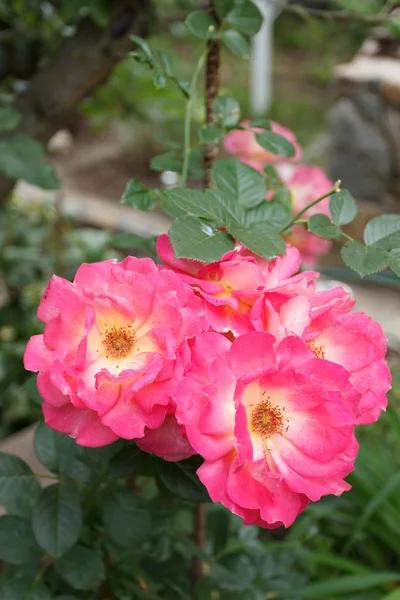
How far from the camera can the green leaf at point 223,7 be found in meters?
0.85

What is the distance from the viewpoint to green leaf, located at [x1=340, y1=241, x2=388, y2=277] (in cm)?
65

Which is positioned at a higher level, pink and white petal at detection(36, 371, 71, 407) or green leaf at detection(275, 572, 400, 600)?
pink and white petal at detection(36, 371, 71, 407)

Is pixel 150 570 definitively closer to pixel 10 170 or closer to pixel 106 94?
pixel 10 170

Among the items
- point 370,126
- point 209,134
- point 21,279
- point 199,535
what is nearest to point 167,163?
point 209,134

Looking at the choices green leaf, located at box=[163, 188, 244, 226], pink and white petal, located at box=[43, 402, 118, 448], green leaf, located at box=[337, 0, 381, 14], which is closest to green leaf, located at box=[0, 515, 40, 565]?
pink and white petal, located at box=[43, 402, 118, 448]

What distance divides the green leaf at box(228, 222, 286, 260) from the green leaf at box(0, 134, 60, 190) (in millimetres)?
556

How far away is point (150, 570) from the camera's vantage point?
3.37 ft

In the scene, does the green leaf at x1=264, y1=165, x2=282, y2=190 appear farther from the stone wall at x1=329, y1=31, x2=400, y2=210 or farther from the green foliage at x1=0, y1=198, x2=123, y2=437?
the stone wall at x1=329, y1=31, x2=400, y2=210

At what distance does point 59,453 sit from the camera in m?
0.83

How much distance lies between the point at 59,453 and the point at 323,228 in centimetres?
39

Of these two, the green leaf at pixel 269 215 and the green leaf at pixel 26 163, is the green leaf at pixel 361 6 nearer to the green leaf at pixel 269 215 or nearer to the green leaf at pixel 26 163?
the green leaf at pixel 269 215

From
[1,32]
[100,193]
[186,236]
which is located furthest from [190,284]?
[100,193]

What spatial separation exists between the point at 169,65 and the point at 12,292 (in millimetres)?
1027

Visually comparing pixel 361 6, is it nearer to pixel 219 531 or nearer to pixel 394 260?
pixel 394 260
